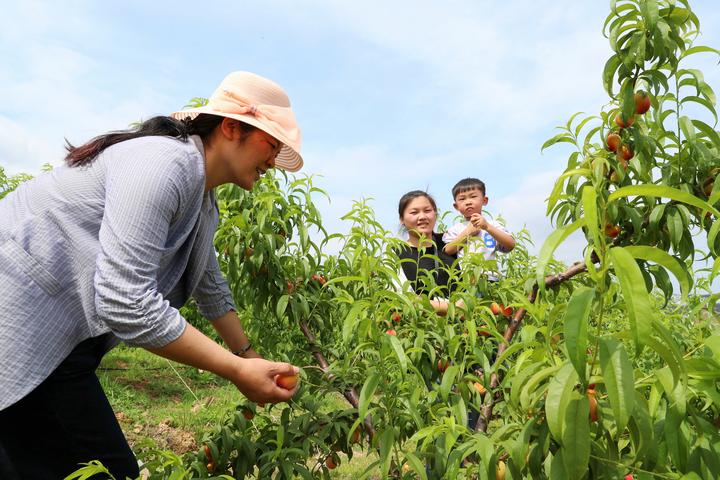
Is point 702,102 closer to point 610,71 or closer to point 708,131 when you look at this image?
point 708,131

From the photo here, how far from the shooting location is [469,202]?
3730 mm

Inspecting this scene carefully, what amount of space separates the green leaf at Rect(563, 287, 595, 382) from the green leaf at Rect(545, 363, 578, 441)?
3.2 inches

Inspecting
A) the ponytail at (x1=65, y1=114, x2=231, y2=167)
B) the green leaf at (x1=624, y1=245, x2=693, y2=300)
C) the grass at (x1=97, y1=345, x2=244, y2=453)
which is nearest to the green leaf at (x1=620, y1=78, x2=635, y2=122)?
the green leaf at (x1=624, y1=245, x2=693, y2=300)

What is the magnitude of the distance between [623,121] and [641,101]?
0.08 m

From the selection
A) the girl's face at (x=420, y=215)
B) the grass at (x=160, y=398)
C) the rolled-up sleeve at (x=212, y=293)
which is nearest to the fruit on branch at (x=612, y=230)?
the rolled-up sleeve at (x=212, y=293)

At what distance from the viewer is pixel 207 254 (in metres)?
1.99

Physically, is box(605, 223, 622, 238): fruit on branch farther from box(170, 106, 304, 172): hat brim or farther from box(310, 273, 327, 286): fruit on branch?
box(310, 273, 327, 286): fruit on branch

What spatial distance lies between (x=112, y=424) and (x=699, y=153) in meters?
1.95

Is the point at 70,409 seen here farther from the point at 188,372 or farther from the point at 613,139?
the point at 188,372

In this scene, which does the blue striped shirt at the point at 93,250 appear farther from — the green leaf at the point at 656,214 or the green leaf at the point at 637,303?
the green leaf at the point at 656,214

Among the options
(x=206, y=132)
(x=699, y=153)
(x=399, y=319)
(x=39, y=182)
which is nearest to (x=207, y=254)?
(x=206, y=132)

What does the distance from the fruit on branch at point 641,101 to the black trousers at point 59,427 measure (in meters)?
1.78

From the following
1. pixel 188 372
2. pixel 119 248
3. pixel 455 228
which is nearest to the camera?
pixel 119 248

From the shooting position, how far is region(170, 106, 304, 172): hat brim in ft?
5.61
